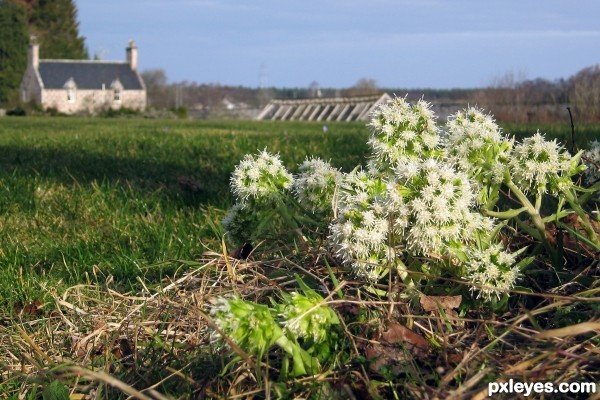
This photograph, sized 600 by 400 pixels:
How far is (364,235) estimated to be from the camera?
1.82m

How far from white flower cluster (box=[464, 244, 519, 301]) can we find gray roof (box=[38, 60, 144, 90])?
66358mm

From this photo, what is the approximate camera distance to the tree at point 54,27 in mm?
69188

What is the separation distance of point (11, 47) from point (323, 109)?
3409 cm

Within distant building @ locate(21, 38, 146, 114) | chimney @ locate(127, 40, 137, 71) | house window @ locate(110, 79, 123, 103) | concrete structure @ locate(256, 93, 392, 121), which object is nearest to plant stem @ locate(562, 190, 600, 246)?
concrete structure @ locate(256, 93, 392, 121)

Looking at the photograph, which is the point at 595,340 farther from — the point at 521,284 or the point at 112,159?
the point at 112,159

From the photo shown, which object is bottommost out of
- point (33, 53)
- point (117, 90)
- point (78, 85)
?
point (117, 90)

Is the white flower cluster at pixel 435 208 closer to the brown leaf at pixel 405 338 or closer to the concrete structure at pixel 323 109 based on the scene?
the brown leaf at pixel 405 338


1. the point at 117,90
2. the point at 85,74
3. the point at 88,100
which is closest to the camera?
the point at 88,100

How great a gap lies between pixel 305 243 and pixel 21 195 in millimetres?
2844

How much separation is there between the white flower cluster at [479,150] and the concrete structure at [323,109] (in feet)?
99.8

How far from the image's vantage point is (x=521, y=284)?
2139 millimetres

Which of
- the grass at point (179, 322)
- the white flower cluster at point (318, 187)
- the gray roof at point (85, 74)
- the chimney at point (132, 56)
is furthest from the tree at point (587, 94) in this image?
the chimney at point (132, 56)

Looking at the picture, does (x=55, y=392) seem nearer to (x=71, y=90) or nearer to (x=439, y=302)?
(x=439, y=302)

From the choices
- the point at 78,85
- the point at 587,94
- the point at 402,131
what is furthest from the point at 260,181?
the point at 78,85
